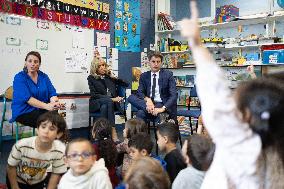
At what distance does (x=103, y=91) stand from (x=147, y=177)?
3.09 m

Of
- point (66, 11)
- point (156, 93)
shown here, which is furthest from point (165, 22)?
point (156, 93)

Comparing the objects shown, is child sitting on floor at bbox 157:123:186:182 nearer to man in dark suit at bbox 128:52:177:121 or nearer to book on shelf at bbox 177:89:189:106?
man in dark suit at bbox 128:52:177:121

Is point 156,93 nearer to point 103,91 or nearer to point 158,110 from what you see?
point 158,110

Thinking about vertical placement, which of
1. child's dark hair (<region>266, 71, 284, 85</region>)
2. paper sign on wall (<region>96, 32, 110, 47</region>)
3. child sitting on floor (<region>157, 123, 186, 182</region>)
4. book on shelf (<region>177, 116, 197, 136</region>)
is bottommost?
book on shelf (<region>177, 116, 197, 136</region>)

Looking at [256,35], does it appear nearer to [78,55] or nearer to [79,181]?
[78,55]

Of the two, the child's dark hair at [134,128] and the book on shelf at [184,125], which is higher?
the child's dark hair at [134,128]

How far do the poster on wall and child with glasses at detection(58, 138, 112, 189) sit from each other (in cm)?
391

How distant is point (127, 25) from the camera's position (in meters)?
5.63

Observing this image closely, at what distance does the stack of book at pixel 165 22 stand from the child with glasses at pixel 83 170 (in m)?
4.54

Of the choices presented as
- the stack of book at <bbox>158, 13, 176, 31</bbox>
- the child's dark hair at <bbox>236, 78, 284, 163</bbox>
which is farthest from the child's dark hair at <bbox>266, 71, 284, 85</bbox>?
the stack of book at <bbox>158, 13, 176, 31</bbox>

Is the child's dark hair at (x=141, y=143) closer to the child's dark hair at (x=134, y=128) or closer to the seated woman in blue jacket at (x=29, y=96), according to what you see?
the child's dark hair at (x=134, y=128)

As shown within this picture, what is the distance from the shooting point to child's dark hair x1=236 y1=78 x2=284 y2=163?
0.72m

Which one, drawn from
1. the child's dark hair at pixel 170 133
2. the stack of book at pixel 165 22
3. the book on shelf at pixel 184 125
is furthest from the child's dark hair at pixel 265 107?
the stack of book at pixel 165 22

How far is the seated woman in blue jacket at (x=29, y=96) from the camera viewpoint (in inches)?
117
